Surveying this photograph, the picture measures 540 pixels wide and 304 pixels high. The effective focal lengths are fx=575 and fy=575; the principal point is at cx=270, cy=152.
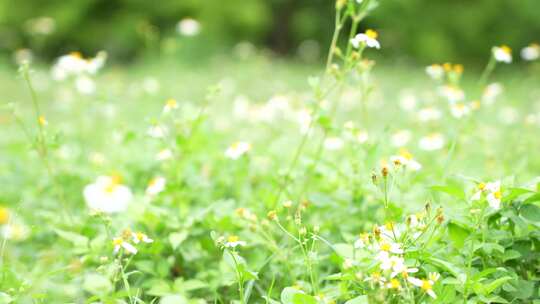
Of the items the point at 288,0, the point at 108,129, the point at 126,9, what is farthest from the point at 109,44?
the point at 108,129

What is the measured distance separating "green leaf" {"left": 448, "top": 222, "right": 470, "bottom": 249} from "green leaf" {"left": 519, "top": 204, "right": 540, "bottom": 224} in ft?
0.38

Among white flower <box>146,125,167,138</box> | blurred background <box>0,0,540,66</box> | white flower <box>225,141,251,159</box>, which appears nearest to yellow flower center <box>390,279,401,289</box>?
white flower <box>225,141,251,159</box>

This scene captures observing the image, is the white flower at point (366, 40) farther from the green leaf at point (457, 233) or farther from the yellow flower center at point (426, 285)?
the yellow flower center at point (426, 285)

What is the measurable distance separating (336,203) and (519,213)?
1.74ft

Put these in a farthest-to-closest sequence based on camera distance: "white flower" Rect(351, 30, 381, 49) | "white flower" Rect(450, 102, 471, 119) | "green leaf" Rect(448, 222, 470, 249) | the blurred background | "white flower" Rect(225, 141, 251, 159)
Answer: the blurred background, "white flower" Rect(450, 102, 471, 119), "white flower" Rect(225, 141, 251, 159), "white flower" Rect(351, 30, 381, 49), "green leaf" Rect(448, 222, 470, 249)

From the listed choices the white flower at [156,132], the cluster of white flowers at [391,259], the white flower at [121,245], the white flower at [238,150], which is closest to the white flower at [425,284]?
the cluster of white flowers at [391,259]

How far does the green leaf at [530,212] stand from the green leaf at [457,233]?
114 millimetres

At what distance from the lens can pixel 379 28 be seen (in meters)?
8.32

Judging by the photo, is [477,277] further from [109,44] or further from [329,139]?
[109,44]

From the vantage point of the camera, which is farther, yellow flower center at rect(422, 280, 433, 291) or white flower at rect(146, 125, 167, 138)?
white flower at rect(146, 125, 167, 138)

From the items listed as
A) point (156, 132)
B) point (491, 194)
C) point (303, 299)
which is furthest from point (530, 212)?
point (156, 132)

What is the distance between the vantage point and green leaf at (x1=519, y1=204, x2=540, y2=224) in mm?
1126

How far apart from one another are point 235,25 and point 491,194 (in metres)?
7.49

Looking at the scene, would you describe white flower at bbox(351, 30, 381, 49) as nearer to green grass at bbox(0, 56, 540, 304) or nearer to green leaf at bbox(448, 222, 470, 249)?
green grass at bbox(0, 56, 540, 304)
